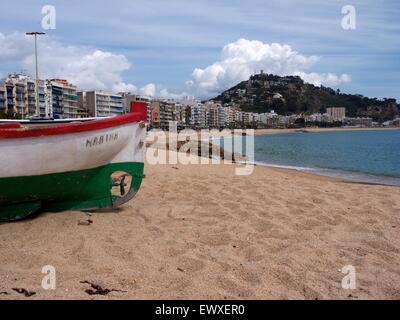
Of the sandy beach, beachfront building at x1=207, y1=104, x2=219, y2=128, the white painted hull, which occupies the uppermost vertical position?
beachfront building at x1=207, y1=104, x2=219, y2=128

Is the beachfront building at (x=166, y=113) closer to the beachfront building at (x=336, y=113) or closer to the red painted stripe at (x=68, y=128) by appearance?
the beachfront building at (x=336, y=113)

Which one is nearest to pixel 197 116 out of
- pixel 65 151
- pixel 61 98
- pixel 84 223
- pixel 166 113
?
pixel 166 113

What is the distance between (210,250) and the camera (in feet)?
14.0

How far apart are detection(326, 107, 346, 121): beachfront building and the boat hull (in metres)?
189

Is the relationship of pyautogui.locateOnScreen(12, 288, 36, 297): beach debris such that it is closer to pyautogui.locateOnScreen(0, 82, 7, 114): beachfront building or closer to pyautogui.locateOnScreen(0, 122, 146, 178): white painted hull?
pyautogui.locateOnScreen(0, 122, 146, 178): white painted hull

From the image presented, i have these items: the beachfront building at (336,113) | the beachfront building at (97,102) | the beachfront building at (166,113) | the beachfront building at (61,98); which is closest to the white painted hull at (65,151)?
the beachfront building at (61,98)

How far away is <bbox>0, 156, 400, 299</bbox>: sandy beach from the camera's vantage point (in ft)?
10.9

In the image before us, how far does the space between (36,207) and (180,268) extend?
7.43ft

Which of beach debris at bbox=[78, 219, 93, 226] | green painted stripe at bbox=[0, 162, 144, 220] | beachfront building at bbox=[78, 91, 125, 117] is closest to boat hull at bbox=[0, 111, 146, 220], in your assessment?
green painted stripe at bbox=[0, 162, 144, 220]

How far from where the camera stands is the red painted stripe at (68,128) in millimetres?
4598

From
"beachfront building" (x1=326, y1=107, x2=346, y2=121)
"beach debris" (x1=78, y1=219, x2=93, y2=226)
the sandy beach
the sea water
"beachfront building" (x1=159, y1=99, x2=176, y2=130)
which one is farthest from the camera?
"beachfront building" (x1=326, y1=107, x2=346, y2=121)

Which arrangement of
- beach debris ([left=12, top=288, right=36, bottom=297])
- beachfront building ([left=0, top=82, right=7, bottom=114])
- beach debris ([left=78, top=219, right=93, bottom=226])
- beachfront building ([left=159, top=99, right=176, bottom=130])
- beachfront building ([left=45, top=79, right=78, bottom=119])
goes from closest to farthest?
beach debris ([left=12, top=288, right=36, bottom=297]) → beach debris ([left=78, top=219, right=93, bottom=226]) → beachfront building ([left=0, top=82, right=7, bottom=114]) → beachfront building ([left=45, top=79, right=78, bottom=119]) → beachfront building ([left=159, top=99, right=176, bottom=130])

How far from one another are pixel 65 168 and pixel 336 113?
654 ft
